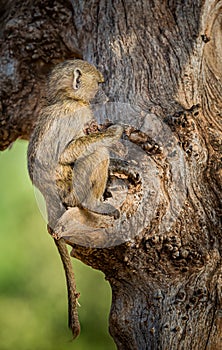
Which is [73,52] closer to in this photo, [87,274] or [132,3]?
[132,3]

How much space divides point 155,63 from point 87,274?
211 centimetres

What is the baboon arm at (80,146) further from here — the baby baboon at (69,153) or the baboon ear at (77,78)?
the baboon ear at (77,78)

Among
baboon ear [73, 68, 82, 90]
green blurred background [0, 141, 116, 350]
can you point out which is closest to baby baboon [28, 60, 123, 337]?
A: baboon ear [73, 68, 82, 90]

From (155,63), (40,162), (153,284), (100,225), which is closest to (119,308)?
(153,284)

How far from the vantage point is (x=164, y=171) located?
2314 mm

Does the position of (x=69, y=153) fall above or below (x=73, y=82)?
below

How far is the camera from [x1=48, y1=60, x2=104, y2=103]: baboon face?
219 cm

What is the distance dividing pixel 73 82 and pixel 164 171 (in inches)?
14.0

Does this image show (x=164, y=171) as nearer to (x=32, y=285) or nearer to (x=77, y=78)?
(x=77, y=78)

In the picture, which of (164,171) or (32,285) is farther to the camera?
(32,285)

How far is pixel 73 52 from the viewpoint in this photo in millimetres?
2908

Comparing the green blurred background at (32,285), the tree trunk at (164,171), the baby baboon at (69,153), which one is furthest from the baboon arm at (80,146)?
the green blurred background at (32,285)

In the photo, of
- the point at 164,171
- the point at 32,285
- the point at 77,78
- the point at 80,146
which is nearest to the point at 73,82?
the point at 77,78

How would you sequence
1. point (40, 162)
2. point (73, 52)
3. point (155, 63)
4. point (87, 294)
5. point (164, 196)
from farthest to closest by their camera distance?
point (87, 294)
point (73, 52)
point (155, 63)
point (164, 196)
point (40, 162)
